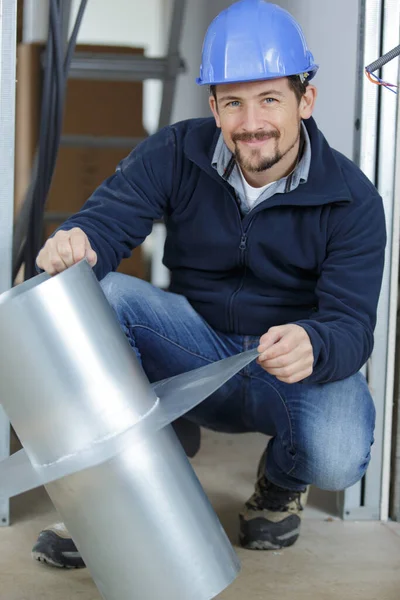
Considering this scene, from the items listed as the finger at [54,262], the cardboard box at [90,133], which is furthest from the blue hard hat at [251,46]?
the cardboard box at [90,133]

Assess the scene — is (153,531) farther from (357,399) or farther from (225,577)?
(357,399)

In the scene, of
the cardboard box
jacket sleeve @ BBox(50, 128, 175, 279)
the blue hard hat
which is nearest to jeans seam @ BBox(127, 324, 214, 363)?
jacket sleeve @ BBox(50, 128, 175, 279)

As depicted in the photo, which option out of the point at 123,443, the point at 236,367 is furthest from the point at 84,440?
the point at 236,367

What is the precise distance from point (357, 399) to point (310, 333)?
0.27 m

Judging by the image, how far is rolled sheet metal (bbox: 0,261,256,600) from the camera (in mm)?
986

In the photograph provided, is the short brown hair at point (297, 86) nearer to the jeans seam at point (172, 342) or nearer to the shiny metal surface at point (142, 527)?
the jeans seam at point (172, 342)

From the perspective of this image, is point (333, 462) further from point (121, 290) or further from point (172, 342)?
point (121, 290)

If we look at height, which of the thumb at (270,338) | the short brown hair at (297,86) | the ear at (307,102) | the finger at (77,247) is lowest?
the thumb at (270,338)

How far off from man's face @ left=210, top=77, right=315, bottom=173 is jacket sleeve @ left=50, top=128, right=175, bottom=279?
0.51 ft

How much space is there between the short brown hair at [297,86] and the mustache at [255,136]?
7 centimetres

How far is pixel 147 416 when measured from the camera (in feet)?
3.46

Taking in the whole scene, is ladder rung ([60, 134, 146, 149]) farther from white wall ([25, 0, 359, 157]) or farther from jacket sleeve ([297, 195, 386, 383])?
jacket sleeve ([297, 195, 386, 383])

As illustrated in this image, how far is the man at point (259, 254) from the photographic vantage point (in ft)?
4.25

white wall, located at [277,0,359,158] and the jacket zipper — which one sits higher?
white wall, located at [277,0,359,158]
